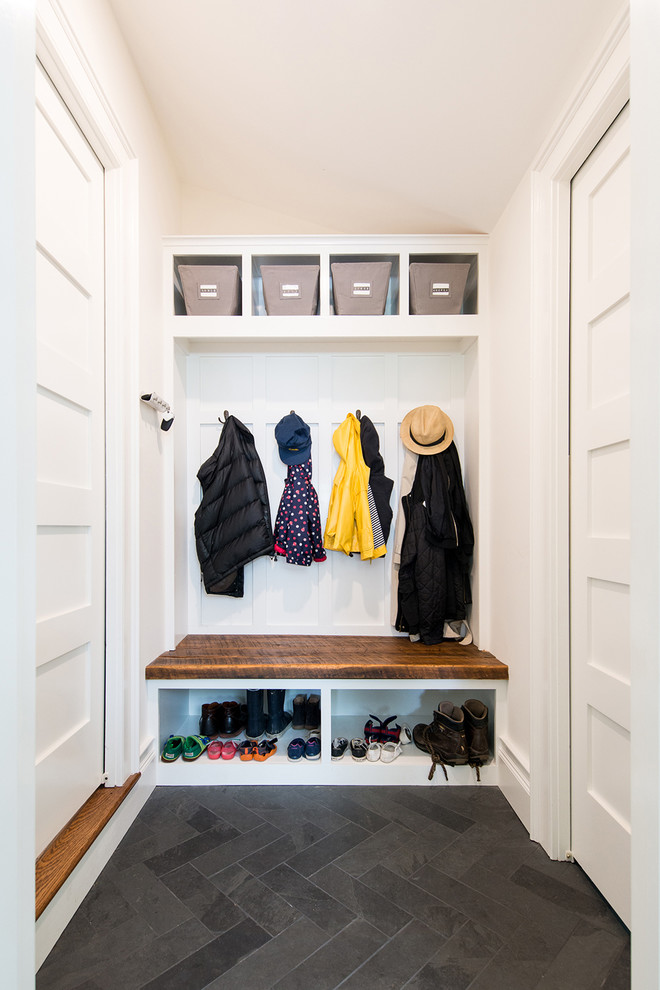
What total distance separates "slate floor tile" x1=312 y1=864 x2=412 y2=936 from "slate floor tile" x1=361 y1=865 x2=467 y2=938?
0.02m

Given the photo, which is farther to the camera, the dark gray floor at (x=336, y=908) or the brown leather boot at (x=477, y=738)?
the brown leather boot at (x=477, y=738)

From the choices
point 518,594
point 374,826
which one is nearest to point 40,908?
point 374,826

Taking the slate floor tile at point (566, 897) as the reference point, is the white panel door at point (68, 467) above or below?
above

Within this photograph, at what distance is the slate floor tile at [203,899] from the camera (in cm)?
143

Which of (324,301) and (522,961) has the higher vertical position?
(324,301)

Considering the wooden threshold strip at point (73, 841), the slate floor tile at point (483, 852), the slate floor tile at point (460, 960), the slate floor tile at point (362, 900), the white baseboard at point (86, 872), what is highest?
the wooden threshold strip at point (73, 841)

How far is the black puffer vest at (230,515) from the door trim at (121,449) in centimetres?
60

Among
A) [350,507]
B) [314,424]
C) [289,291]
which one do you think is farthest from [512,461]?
[289,291]

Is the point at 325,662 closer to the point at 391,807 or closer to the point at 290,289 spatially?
the point at 391,807

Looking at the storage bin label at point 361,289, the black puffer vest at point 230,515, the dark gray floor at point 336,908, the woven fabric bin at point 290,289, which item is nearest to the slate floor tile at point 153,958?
the dark gray floor at point 336,908

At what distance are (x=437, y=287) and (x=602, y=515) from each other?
4.47 ft

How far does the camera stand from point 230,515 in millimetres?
2559

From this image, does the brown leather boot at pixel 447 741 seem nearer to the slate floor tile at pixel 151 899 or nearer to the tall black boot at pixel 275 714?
the tall black boot at pixel 275 714

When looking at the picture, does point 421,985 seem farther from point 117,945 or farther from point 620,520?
point 620,520
